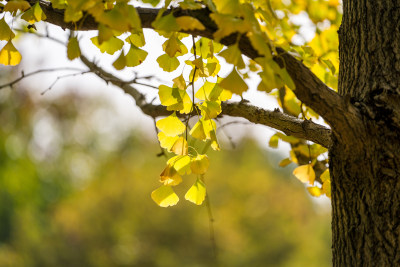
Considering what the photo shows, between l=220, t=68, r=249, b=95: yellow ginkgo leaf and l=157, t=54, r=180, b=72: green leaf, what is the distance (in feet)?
0.92

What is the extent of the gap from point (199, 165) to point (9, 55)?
642 millimetres

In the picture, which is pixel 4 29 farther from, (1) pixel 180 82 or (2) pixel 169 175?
(2) pixel 169 175

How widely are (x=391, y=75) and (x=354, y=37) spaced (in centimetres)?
18

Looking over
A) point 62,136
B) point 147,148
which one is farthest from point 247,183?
point 62,136

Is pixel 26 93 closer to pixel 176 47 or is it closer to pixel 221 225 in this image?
pixel 221 225

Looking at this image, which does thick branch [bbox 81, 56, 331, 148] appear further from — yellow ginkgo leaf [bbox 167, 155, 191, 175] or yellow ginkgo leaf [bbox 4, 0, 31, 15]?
yellow ginkgo leaf [bbox 4, 0, 31, 15]

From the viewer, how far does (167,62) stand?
1282mm

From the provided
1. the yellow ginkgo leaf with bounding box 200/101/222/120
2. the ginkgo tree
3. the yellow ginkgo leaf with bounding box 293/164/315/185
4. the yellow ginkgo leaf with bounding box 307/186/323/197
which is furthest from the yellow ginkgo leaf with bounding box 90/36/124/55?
the yellow ginkgo leaf with bounding box 307/186/323/197

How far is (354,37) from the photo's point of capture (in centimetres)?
133

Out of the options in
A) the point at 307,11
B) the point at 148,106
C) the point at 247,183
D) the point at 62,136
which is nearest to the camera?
the point at 148,106

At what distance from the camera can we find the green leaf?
4.20 ft

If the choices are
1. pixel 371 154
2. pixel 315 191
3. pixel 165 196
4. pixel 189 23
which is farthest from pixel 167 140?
pixel 315 191

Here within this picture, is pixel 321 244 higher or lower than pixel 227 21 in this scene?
higher

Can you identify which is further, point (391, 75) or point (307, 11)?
point (307, 11)
